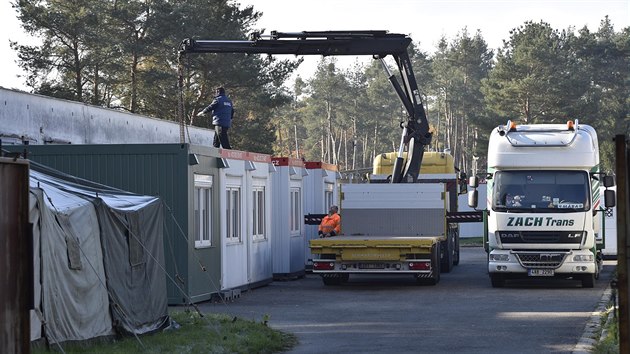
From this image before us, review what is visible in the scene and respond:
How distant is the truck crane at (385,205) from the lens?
86.3ft

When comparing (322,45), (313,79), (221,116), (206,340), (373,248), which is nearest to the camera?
(206,340)

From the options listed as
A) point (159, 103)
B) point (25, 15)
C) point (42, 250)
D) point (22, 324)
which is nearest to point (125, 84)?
point (159, 103)

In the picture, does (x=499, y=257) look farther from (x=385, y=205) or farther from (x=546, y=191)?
(x=385, y=205)

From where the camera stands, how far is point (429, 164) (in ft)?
121

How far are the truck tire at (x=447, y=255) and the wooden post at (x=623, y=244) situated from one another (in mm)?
21819

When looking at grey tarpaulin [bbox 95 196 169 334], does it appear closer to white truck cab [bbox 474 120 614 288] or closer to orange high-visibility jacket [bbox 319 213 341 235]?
white truck cab [bbox 474 120 614 288]

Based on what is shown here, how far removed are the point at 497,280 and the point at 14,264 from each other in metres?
19.8

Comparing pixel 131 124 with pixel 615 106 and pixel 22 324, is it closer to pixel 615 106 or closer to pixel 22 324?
pixel 22 324

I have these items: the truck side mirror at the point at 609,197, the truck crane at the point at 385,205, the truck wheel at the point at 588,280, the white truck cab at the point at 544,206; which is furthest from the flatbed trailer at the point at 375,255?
the truck side mirror at the point at 609,197

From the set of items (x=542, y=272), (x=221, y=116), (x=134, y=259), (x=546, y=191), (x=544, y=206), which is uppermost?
(x=221, y=116)

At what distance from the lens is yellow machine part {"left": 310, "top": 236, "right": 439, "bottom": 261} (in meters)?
26.1

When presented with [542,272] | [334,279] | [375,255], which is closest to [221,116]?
[334,279]

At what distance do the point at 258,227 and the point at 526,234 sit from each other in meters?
6.32

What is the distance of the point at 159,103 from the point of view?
198ft
